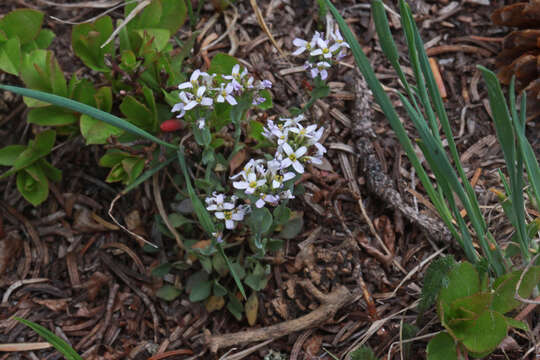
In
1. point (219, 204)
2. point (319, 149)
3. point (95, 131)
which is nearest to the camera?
point (319, 149)

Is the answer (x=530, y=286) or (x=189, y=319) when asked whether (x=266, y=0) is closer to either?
(x=189, y=319)

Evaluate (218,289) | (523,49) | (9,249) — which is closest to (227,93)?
(218,289)

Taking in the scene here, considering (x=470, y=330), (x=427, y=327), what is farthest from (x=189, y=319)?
(x=470, y=330)

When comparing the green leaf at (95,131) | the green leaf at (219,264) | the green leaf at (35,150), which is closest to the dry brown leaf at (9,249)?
the green leaf at (35,150)

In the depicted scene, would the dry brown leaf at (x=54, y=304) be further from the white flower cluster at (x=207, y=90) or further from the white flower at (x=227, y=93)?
the white flower at (x=227, y=93)

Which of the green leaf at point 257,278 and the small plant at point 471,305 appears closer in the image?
the small plant at point 471,305

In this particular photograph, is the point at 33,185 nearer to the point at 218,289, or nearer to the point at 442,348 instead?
the point at 218,289
